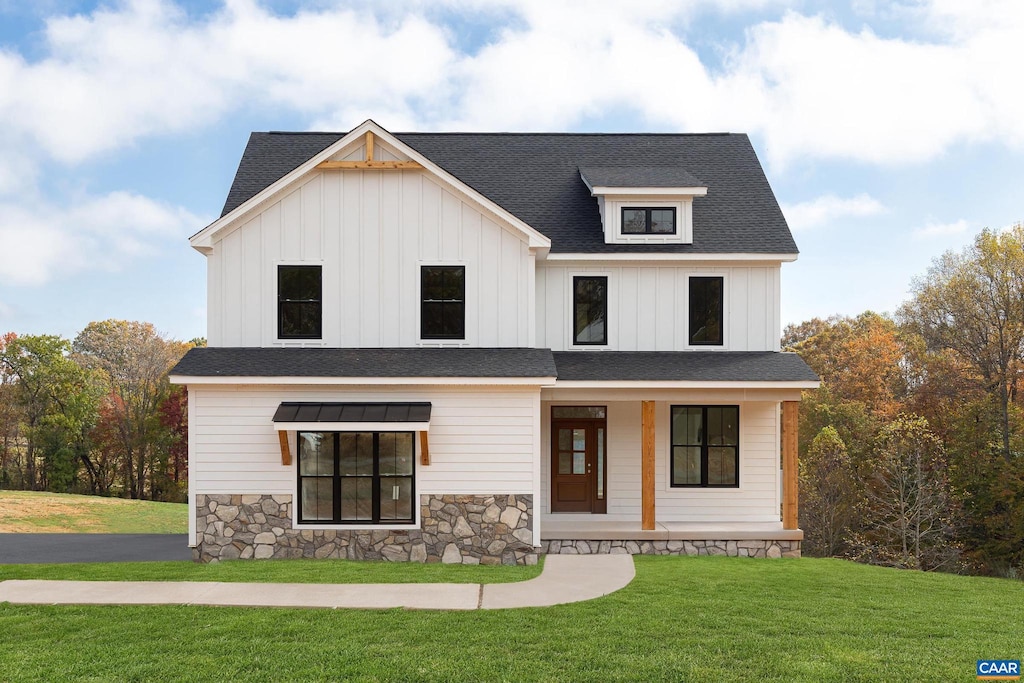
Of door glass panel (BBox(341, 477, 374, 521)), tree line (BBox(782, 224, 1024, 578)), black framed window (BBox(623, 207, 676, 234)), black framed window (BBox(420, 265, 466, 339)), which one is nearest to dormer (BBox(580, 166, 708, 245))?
black framed window (BBox(623, 207, 676, 234))

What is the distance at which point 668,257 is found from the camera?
1562 cm

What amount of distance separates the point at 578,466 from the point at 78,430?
1099 inches

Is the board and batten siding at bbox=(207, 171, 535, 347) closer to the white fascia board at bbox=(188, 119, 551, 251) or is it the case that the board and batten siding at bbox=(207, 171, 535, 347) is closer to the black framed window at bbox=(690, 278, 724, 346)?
the white fascia board at bbox=(188, 119, 551, 251)

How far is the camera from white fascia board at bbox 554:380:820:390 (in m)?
14.0

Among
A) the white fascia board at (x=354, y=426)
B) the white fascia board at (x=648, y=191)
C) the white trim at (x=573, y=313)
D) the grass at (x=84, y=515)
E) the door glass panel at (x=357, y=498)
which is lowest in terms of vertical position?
the grass at (x=84, y=515)

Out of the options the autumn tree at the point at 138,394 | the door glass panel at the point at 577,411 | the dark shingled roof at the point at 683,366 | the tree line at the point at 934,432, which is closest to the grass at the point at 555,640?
the dark shingled roof at the point at 683,366

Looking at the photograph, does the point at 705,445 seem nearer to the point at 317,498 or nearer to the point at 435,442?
the point at 435,442

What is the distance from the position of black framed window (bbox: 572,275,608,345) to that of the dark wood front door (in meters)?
1.78

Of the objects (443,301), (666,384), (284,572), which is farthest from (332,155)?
(666,384)

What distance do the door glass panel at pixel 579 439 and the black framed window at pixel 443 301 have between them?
11.8 feet

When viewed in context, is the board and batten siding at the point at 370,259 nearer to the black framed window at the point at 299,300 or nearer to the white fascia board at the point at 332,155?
the black framed window at the point at 299,300

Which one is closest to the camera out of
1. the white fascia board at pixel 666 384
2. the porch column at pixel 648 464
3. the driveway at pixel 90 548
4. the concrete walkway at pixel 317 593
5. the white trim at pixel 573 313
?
the concrete walkway at pixel 317 593

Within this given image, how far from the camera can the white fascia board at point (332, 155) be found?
1357 centimetres

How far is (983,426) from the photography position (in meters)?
25.0
